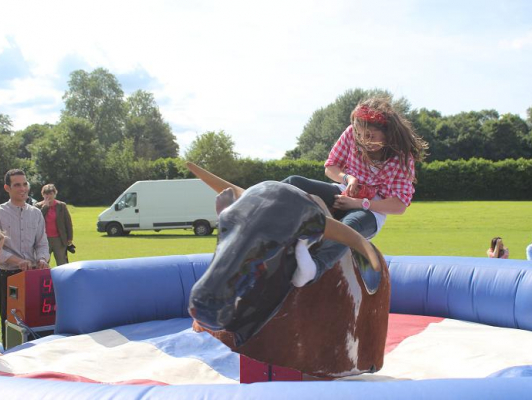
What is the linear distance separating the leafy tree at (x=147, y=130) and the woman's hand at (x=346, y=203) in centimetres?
6481

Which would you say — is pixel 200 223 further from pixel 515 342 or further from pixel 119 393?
pixel 119 393

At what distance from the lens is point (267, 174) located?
140 ft

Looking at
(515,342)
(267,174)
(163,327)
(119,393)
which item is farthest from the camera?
(267,174)

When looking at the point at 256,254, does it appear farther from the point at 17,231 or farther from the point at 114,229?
the point at 114,229

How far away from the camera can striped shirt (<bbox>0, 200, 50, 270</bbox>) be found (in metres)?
6.10

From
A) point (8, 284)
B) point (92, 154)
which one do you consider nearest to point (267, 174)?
point (92, 154)

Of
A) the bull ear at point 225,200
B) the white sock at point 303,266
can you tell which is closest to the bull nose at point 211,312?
the white sock at point 303,266

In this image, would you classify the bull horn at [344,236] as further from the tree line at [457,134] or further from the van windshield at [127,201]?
the tree line at [457,134]

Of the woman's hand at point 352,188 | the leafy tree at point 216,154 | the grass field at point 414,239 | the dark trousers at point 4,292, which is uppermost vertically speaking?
the leafy tree at point 216,154

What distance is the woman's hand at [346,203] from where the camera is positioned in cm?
383

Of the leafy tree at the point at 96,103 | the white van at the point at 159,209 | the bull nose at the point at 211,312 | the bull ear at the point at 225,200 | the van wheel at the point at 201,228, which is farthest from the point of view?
the leafy tree at the point at 96,103

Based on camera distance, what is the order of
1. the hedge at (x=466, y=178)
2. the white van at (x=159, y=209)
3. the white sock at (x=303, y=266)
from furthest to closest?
the hedge at (x=466, y=178), the white van at (x=159, y=209), the white sock at (x=303, y=266)

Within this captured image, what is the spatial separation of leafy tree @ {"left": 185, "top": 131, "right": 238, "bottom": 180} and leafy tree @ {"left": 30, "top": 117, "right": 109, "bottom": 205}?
7.67 meters

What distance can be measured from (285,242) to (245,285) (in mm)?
318
